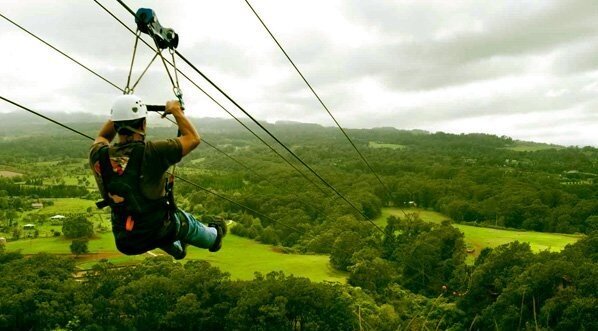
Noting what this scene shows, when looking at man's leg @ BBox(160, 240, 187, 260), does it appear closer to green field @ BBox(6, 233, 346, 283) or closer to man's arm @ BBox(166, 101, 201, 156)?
man's arm @ BBox(166, 101, 201, 156)

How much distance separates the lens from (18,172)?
133 meters

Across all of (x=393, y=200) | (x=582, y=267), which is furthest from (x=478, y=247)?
(x=393, y=200)

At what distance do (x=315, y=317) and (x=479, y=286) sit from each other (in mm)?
11464

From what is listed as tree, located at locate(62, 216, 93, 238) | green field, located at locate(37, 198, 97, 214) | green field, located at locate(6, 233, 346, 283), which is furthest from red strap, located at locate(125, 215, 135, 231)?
Answer: green field, located at locate(37, 198, 97, 214)

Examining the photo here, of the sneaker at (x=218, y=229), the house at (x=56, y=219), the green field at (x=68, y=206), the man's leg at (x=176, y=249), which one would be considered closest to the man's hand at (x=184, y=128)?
the man's leg at (x=176, y=249)

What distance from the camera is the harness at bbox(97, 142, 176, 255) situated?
353 centimetres

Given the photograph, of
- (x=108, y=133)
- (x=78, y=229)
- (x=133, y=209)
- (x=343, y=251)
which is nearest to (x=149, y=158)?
(x=133, y=209)

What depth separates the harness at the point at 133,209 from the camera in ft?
11.6

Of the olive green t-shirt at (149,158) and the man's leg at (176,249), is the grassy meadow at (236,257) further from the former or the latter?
the olive green t-shirt at (149,158)

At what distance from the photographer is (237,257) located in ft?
170

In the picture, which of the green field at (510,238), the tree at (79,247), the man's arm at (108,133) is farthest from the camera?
the tree at (79,247)

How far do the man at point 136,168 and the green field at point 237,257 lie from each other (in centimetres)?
3913

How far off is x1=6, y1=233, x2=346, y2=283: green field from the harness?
3898 centimetres

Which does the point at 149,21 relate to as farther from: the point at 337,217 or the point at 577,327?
the point at 337,217
